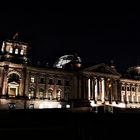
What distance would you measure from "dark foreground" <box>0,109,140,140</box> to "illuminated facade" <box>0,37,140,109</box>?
34.3 metres

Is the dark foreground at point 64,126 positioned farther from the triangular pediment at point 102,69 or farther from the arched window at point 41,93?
the triangular pediment at point 102,69

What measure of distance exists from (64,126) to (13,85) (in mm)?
42190

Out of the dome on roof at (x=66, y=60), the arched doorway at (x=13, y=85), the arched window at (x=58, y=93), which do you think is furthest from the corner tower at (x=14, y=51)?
the dome on roof at (x=66, y=60)

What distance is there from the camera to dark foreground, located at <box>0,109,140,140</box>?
103 feet

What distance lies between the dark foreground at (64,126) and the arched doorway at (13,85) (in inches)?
1346

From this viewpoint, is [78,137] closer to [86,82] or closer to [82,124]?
[82,124]

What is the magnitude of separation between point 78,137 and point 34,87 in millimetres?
49852

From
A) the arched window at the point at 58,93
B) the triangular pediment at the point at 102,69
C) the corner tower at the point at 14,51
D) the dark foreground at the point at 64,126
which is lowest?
the dark foreground at the point at 64,126

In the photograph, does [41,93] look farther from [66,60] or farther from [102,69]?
[102,69]

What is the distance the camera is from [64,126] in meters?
36.7

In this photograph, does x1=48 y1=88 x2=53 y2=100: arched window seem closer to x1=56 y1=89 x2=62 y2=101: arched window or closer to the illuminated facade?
the illuminated facade

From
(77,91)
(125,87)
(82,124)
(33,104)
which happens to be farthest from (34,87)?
(82,124)

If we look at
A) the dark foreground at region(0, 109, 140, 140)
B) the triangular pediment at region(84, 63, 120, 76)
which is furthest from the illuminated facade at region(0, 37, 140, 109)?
the dark foreground at region(0, 109, 140, 140)

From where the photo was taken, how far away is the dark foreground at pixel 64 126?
31.4 metres
